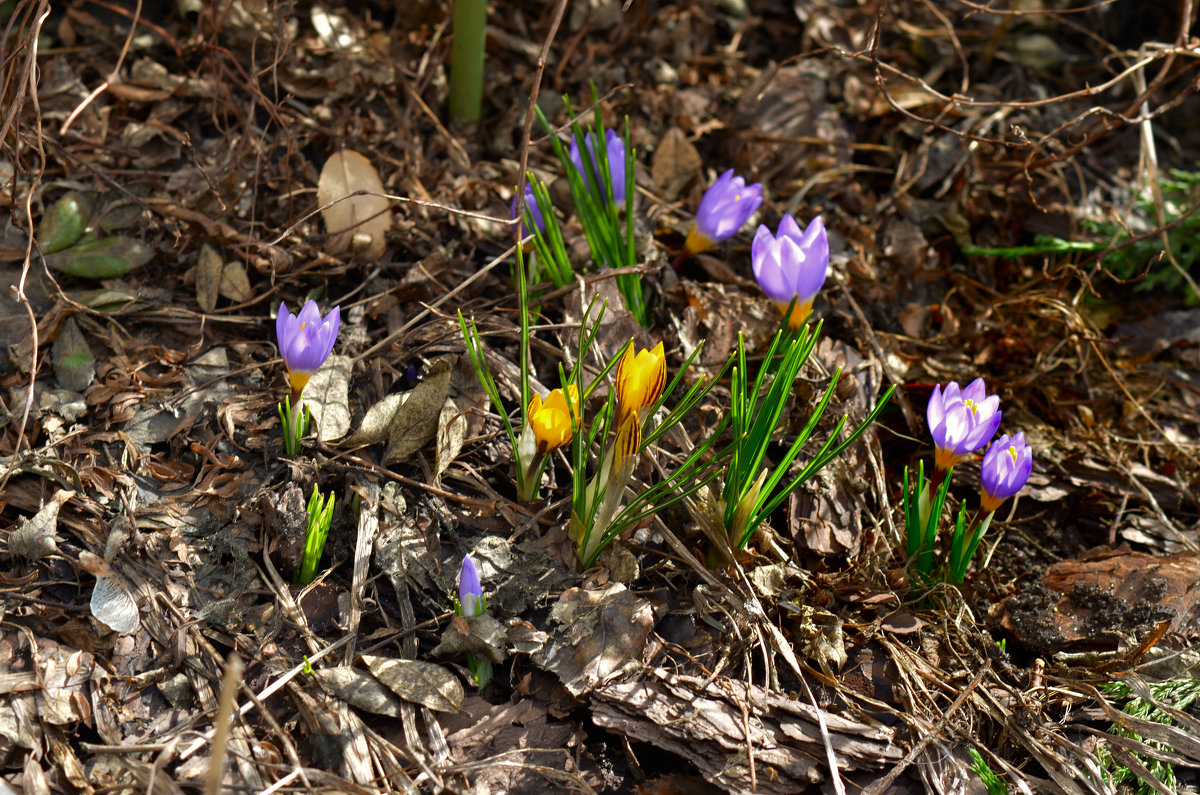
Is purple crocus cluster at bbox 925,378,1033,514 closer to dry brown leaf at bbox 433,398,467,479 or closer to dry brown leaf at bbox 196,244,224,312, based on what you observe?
dry brown leaf at bbox 433,398,467,479

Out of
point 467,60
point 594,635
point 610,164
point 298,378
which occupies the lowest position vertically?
point 594,635

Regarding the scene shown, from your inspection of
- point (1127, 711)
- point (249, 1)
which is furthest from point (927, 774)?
point (249, 1)

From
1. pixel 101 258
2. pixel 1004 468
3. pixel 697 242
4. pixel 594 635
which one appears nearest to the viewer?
pixel 594 635

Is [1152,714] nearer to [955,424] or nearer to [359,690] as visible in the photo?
[955,424]

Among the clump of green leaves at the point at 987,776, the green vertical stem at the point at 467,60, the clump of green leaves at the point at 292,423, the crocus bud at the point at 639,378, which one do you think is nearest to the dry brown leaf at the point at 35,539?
the clump of green leaves at the point at 292,423

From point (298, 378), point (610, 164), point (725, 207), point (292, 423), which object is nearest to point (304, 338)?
point (298, 378)
